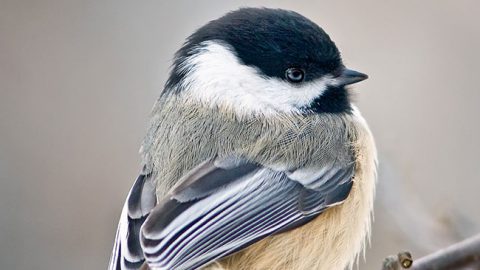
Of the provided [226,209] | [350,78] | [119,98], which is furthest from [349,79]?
[119,98]

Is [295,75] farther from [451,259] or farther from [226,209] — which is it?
[451,259]

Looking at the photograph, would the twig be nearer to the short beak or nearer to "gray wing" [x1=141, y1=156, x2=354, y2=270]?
"gray wing" [x1=141, y1=156, x2=354, y2=270]

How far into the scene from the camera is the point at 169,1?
12.6 ft

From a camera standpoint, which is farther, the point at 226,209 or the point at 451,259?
the point at 226,209

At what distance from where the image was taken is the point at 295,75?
2.20 meters

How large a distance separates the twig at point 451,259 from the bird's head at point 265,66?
556 millimetres

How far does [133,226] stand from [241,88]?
0.45 metres

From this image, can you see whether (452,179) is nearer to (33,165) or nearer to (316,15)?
(316,15)

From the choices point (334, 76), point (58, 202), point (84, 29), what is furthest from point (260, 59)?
point (84, 29)

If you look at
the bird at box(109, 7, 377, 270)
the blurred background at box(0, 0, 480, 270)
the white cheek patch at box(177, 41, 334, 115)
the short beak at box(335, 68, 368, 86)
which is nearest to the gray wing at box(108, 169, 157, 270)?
the bird at box(109, 7, 377, 270)

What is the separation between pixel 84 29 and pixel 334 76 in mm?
1751

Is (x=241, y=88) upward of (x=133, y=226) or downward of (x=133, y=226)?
upward

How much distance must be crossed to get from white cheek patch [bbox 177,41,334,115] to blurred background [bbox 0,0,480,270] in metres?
0.66

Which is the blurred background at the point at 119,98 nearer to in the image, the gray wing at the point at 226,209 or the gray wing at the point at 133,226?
the gray wing at the point at 226,209
